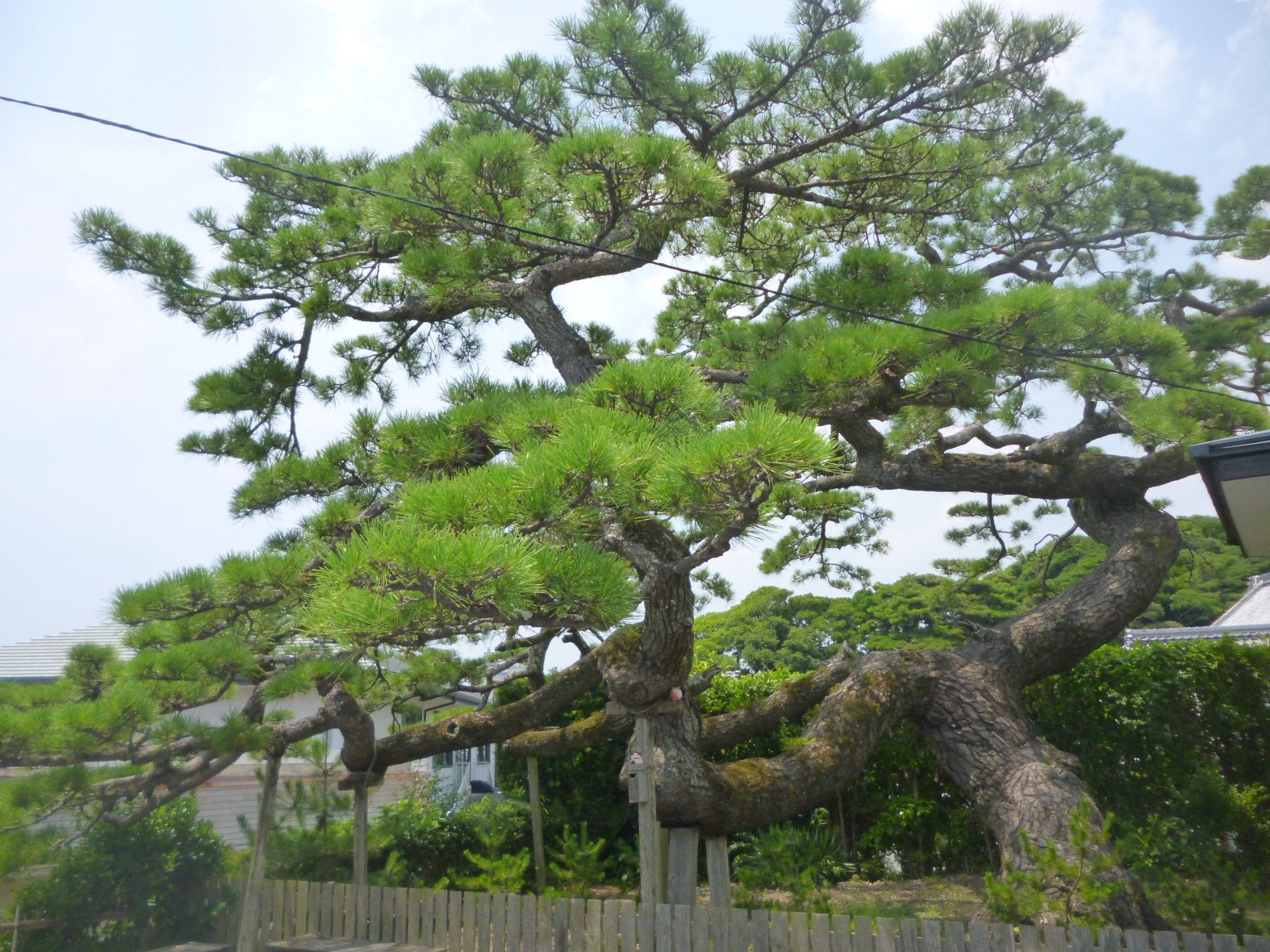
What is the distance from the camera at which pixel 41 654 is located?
30.2ft

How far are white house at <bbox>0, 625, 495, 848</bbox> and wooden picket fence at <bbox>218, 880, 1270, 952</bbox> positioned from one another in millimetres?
811

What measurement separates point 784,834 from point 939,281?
127 inches

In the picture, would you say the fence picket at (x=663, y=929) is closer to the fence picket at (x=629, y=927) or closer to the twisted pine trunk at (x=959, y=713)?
the fence picket at (x=629, y=927)

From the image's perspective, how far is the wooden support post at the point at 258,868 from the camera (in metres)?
4.07

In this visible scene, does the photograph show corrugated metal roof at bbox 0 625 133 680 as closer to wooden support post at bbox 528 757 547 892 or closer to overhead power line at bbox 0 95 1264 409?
wooden support post at bbox 528 757 547 892

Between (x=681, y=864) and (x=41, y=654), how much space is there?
8.77 meters

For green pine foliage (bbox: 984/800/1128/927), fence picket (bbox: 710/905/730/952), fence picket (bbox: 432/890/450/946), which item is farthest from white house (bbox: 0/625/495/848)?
green pine foliage (bbox: 984/800/1128/927)

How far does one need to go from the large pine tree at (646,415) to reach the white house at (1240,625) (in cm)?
540

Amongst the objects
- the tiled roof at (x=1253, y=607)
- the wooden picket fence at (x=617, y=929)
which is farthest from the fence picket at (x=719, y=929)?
the tiled roof at (x=1253, y=607)

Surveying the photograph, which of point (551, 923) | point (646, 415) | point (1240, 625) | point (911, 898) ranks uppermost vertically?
point (1240, 625)

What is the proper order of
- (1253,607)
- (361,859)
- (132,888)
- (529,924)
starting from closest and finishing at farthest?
(529,924) < (132,888) < (361,859) < (1253,607)

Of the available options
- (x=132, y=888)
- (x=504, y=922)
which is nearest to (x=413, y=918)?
(x=504, y=922)

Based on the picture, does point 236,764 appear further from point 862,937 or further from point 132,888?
point 862,937

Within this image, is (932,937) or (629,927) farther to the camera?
(629,927)
